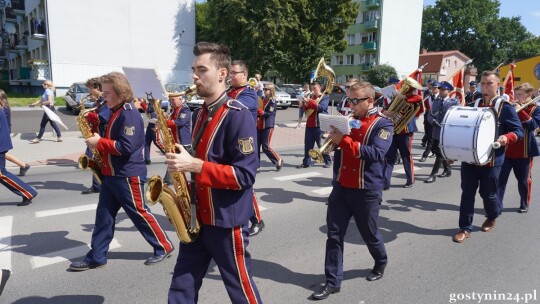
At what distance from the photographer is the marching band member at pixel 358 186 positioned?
12.1ft

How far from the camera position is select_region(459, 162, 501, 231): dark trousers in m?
5.07

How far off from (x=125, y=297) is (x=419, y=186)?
252 inches

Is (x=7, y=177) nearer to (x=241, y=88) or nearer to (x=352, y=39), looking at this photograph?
(x=241, y=88)

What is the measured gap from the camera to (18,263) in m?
4.29

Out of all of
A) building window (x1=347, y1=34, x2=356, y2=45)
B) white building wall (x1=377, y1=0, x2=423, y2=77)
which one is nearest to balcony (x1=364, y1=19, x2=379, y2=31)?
white building wall (x1=377, y1=0, x2=423, y2=77)

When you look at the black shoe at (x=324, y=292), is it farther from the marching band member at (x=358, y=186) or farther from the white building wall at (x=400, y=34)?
the white building wall at (x=400, y=34)

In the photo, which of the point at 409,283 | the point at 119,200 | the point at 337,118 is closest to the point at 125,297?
the point at 119,200

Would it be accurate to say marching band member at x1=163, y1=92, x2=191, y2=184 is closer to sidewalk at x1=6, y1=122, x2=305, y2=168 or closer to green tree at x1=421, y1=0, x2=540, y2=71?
sidewalk at x1=6, y1=122, x2=305, y2=168

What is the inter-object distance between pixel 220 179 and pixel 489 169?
13.2 feet

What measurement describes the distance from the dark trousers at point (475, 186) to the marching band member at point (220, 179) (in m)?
3.68

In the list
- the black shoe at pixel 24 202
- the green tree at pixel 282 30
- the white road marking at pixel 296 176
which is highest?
the green tree at pixel 282 30

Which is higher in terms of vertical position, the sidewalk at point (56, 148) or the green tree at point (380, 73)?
the green tree at point (380, 73)

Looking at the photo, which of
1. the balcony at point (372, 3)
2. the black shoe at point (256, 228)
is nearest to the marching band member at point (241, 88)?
the black shoe at point (256, 228)

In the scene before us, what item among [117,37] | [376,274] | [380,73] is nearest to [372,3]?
Answer: [380,73]
